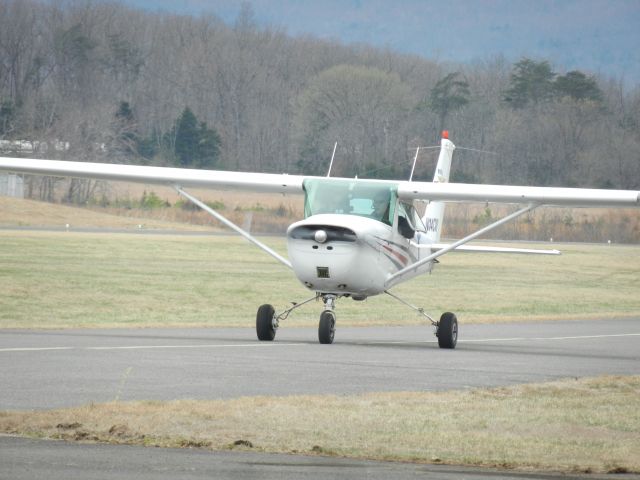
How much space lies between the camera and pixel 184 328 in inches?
871

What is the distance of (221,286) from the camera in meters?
33.0

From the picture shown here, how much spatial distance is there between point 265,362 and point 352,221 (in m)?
3.37

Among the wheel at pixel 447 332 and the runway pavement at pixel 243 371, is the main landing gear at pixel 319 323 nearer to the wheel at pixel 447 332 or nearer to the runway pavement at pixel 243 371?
the runway pavement at pixel 243 371

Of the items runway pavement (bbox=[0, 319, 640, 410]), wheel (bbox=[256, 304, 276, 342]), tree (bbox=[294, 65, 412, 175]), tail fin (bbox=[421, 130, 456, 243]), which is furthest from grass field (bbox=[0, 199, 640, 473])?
tree (bbox=[294, 65, 412, 175])

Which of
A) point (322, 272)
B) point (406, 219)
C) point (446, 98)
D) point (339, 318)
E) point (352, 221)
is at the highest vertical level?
point (446, 98)

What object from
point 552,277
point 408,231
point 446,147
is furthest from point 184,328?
point 552,277

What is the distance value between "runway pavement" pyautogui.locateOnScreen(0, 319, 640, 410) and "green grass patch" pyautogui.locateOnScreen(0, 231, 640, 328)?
4.28 m

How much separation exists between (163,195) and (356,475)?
57.0 metres

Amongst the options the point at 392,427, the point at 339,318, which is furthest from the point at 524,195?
the point at 392,427

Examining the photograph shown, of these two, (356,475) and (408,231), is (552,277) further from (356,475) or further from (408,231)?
(356,475)

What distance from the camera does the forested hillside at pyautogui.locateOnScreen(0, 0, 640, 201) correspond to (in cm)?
5553

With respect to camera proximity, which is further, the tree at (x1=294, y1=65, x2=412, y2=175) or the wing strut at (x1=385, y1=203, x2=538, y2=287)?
the tree at (x1=294, y1=65, x2=412, y2=175)

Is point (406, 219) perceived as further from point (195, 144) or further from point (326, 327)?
point (195, 144)

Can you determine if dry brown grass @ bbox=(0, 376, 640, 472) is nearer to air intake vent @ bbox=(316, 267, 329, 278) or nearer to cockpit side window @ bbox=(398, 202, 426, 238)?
air intake vent @ bbox=(316, 267, 329, 278)
